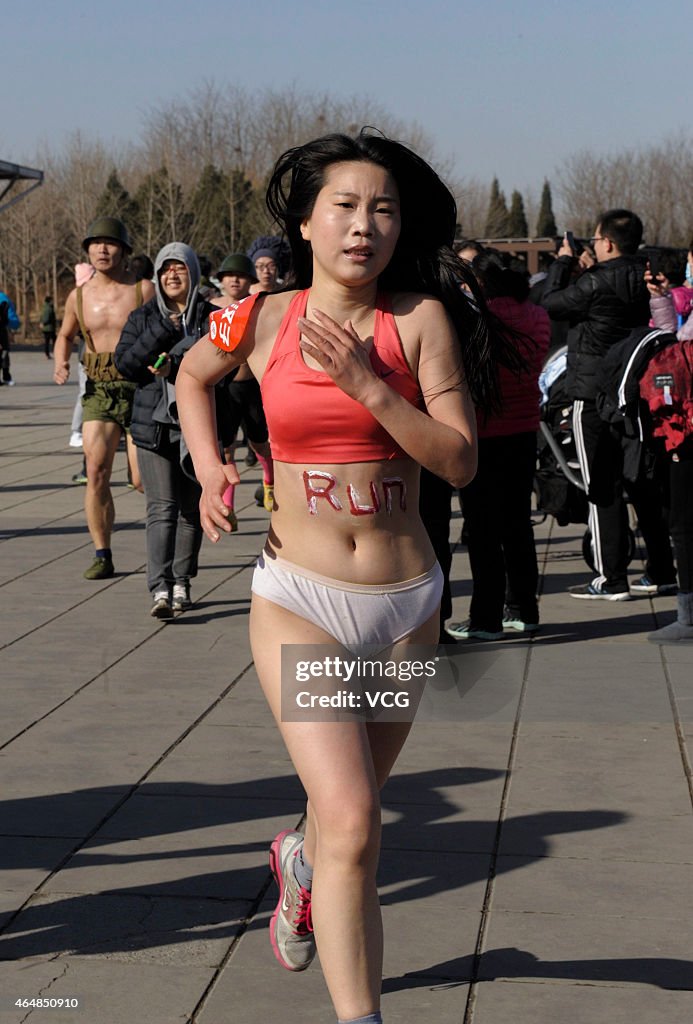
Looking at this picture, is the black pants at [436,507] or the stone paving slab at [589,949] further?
the black pants at [436,507]

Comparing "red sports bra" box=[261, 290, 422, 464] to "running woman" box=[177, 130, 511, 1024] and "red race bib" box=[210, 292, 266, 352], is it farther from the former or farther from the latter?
"red race bib" box=[210, 292, 266, 352]

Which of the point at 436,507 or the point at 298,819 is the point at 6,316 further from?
the point at 298,819

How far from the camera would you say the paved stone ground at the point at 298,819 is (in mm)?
3465

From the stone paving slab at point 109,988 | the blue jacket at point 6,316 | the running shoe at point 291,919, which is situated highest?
the blue jacket at point 6,316

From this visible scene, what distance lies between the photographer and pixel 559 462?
949cm

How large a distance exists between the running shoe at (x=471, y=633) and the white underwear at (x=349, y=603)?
14.1 ft

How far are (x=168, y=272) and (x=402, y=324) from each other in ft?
16.2

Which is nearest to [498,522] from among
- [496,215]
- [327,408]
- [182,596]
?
[182,596]

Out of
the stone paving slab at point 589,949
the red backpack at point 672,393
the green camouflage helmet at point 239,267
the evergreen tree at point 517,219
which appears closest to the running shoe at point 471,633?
the red backpack at point 672,393

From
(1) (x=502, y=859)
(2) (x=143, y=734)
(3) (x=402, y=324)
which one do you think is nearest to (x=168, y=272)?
(2) (x=143, y=734)

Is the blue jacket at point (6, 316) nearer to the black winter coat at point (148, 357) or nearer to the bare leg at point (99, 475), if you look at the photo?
the bare leg at point (99, 475)

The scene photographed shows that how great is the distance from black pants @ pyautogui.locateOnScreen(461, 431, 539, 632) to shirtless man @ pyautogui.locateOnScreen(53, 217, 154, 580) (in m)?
2.41

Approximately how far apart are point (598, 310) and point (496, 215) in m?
107

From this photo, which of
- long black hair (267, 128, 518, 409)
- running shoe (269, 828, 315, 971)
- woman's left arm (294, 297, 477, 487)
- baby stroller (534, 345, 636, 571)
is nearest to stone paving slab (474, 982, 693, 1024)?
running shoe (269, 828, 315, 971)
